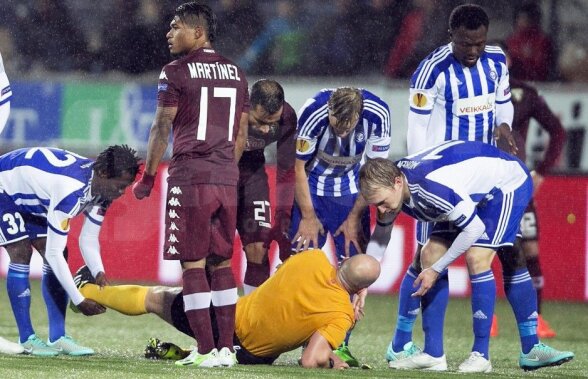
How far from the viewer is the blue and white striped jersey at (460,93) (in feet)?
24.6

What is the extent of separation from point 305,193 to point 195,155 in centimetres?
94

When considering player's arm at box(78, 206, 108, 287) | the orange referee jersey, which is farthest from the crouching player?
player's arm at box(78, 206, 108, 287)

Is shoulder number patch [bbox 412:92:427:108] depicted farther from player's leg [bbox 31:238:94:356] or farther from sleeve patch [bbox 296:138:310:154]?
player's leg [bbox 31:238:94:356]

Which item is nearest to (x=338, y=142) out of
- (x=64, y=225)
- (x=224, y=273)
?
(x=224, y=273)

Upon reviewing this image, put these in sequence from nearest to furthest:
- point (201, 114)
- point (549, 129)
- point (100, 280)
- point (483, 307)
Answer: point (201, 114), point (483, 307), point (100, 280), point (549, 129)

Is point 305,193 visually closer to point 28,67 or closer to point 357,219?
point 357,219

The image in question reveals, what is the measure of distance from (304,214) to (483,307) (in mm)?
1116

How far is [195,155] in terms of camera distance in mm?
6543

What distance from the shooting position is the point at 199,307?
21.2 ft

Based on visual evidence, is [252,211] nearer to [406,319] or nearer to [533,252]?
[406,319]

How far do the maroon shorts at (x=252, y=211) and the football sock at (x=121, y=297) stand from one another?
2.98ft

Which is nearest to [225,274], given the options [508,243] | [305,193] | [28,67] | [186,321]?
[186,321]

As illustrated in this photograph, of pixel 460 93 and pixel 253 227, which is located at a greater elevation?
pixel 460 93

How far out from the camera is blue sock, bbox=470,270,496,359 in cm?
676
